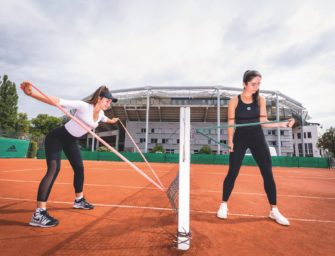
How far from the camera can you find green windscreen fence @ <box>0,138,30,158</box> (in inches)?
629

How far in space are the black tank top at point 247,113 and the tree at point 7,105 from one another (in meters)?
48.9

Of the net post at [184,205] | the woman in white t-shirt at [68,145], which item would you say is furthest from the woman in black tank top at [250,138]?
the woman in white t-shirt at [68,145]

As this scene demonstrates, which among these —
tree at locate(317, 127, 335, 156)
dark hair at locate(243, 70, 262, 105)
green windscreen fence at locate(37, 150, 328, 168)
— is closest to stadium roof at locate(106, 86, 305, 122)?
tree at locate(317, 127, 335, 156)

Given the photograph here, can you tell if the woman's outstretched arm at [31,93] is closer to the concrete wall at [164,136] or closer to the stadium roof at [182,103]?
the stadium roof at [182,103]

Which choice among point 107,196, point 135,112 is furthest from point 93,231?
point 135,112

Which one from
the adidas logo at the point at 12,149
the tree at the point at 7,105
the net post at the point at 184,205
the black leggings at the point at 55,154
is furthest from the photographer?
the tree at the point at 7,105

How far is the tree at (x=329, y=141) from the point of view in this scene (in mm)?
26005

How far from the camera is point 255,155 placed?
8.20 ft

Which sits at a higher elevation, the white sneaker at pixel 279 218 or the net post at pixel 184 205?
the net post at pixel 184 205

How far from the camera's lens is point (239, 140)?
2.52 m

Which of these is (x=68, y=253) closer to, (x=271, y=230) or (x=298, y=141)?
(x=271, y=230)

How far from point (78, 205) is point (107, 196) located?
2.91ft

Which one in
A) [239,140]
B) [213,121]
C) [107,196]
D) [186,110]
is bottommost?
[107,196]

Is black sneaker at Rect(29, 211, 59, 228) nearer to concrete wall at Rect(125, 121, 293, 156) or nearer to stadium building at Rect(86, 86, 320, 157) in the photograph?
stadium building at Rect(86, 86, 320, 157)
